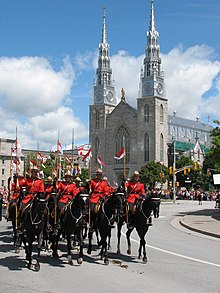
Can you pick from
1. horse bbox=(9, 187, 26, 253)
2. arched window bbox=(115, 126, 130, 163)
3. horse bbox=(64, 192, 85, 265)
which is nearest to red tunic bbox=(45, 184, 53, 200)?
horse bbox=(9, 187, 26, 253)

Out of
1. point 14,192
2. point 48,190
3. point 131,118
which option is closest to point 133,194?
point 48,190

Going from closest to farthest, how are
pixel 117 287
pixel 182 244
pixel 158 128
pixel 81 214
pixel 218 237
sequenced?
pixel 117 287 < pixel 81 214 < pixel 182 244 < pixel 218 237 < pixel 158 128

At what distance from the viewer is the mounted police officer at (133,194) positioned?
13.0 m

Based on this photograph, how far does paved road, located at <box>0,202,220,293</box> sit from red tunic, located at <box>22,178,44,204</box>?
1714 mm

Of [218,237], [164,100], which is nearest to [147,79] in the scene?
[164,100]

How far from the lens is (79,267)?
10797 millimetres

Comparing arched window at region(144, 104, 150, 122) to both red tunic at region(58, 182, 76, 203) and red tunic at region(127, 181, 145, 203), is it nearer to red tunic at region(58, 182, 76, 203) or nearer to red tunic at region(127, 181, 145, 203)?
red tunic at region(127, 181, 145, 203)

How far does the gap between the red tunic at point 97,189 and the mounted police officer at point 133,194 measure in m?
0.75

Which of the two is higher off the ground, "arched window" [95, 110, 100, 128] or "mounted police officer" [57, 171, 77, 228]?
"arched window" [95, 110, 100, 128]

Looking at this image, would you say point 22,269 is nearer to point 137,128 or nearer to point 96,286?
point 96,286

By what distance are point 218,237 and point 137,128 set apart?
93202mm

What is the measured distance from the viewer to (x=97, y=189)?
1337 cm

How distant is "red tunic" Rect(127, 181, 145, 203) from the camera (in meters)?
13.3

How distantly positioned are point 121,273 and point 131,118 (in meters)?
105
